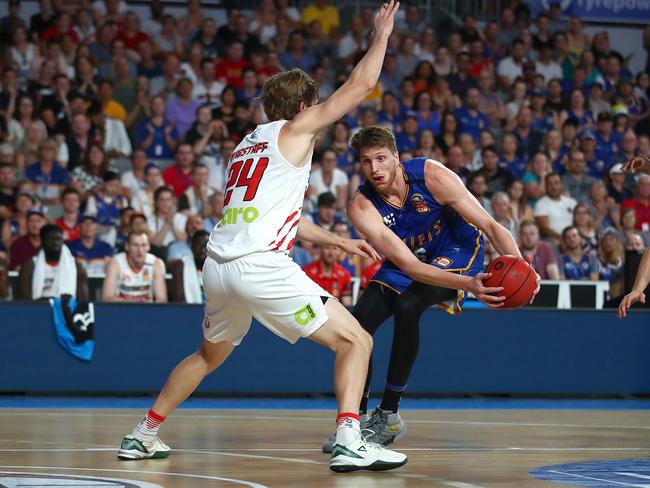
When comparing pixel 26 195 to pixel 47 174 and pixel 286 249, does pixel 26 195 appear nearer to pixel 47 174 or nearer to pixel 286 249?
pixel 47 174

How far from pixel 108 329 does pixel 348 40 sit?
8.28 meters

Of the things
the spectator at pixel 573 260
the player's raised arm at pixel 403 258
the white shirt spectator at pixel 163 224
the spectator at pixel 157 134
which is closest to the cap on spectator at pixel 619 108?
the spectator at pixel 573 260

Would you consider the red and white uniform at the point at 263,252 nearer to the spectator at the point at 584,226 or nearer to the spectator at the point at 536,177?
the spectator at the point at 584,226

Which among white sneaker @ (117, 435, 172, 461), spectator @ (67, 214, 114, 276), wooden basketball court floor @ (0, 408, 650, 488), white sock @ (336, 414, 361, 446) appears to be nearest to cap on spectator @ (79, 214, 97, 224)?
spectator @ (67, 214, 114, 276)

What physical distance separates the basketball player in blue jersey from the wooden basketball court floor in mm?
499

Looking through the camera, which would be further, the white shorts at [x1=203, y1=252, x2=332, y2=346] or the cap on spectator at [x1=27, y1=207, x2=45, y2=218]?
the cap on spectator at [x1=27, y1=207, x2=45, y2=218]

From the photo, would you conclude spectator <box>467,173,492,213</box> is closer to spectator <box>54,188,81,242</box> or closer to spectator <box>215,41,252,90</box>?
spectator <box>215,41,252,90</box>

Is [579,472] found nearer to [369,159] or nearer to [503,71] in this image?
[369,159]

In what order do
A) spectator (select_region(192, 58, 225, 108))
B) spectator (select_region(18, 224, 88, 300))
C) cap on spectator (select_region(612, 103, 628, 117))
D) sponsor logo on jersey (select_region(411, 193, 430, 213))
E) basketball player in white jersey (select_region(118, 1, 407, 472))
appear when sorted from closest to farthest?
basketball player in white jersey (select_region(118, 1, 407, 472)), sponsor logo on jersey (select_region(411, 193, 430, 213)), spectator (select_region(18, 224, 88, 300)), spectator (select_region(192, 58, 225, 108)), cap on spectator (select_region(612, 103, 628, 117))

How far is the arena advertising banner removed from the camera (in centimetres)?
2122

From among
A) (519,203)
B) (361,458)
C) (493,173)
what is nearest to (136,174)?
(493,173)

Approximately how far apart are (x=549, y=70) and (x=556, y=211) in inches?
172

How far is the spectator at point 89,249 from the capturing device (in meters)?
13.9

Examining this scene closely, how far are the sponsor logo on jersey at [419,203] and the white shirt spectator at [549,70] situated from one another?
12.7 metres
